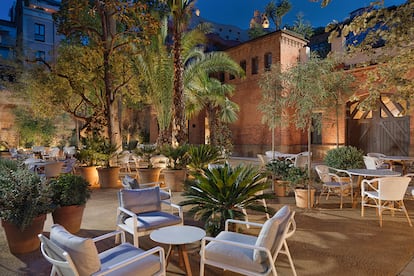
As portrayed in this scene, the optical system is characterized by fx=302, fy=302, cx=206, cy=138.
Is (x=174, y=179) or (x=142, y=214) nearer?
(x=142, y=214)

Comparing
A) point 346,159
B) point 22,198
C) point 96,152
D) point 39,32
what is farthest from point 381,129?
point 39,32

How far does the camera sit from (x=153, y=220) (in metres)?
4.09

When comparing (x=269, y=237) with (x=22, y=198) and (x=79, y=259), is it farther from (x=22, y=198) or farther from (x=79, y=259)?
(x=22, y=198)

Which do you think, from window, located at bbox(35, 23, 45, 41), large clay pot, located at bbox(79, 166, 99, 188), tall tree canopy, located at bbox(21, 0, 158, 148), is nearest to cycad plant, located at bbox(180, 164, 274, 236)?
large clay pot, located at bbox(79, 166, 99, 188)

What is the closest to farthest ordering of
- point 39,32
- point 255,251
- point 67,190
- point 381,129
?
point 255,251
point 67,190
point 381,129
point 39,32

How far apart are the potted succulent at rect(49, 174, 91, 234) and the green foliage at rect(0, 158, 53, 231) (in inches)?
14.5

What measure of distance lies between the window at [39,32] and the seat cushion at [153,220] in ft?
107

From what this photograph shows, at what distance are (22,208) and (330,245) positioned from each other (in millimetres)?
4306

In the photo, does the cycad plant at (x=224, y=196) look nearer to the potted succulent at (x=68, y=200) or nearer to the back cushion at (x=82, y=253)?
the back cushion at (x=82, y=253)

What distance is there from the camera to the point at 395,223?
5.42 meters

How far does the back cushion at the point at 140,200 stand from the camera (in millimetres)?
4332

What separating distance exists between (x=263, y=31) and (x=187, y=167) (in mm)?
18908

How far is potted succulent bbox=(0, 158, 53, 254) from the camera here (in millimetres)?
3959

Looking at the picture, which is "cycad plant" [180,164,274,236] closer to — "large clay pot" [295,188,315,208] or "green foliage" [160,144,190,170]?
"large clay pot" [295,188,315,208]
